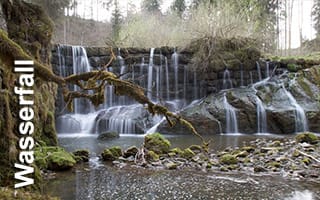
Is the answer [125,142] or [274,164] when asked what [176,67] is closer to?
[125,142]

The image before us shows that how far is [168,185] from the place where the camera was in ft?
21.3

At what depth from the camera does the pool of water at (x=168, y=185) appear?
5.82 metres

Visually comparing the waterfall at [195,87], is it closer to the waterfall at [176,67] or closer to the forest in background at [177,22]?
the waterfall at [176,67]

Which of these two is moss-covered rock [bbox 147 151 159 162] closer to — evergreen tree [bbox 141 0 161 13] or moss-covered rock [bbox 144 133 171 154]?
moss-covered rock [bbox 144 133 171 154]

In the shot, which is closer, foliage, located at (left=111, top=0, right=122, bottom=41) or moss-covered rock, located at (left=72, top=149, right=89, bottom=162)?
moss-covered rock, located at (left=72, top=149, right=89, bottom=162)

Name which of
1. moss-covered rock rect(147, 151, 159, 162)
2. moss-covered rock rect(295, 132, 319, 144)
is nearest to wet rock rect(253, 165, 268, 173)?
moss-covered rock rect(147, 151, 159, 162)

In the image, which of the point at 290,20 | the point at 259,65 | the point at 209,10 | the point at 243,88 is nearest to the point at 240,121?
the point at 243,88

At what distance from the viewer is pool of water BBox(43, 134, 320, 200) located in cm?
582

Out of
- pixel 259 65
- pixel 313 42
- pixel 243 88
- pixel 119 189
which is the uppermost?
pixel 313 42

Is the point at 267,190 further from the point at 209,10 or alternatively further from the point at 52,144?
the point at 209,10

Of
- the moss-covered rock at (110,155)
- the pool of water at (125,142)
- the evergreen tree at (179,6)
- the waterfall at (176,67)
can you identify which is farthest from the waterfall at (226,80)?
the evergreen tree at (179,6)

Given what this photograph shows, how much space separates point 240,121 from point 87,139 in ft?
21.1

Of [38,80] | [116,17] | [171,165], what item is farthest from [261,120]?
[116,17]

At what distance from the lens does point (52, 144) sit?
358 inches
